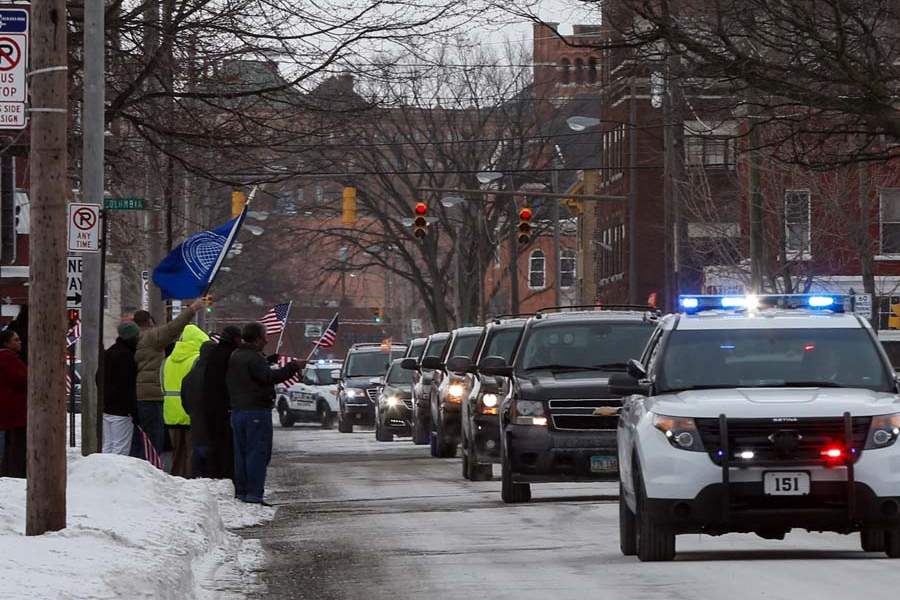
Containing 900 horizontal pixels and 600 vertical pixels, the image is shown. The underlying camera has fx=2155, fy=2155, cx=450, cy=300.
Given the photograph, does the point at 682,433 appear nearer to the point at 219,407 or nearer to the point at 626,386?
the point at 626,386

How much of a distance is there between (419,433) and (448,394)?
20.8ft

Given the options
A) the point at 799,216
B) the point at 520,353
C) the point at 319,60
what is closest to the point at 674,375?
the point at 520,353

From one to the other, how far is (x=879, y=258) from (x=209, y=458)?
4148 cm

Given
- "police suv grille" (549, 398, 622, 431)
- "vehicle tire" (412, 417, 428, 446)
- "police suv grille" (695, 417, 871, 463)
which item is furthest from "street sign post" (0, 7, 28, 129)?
"vehicle tire" (412, 417, 428, 446)

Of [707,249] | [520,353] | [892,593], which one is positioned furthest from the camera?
[707,249]

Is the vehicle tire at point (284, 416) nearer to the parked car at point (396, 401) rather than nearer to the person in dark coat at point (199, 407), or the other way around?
the parked car at point (396, 401)

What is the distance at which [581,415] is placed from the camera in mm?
20469

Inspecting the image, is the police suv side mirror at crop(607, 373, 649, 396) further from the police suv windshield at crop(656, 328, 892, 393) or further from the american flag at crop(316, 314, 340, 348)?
the american flag at crop(316, 314, 340, 348)

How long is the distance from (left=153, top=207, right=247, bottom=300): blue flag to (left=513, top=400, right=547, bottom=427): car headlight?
503 cm

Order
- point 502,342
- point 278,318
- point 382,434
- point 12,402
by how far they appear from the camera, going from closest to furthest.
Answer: point 12,402 < point 502,342 < point 278,318 < point 382,434

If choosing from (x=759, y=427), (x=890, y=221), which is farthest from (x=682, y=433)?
(x=890, y=221)

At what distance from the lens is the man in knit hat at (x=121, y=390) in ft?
71.9

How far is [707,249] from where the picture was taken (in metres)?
58.5

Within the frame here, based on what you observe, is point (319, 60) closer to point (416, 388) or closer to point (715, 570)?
point (416, 388)
